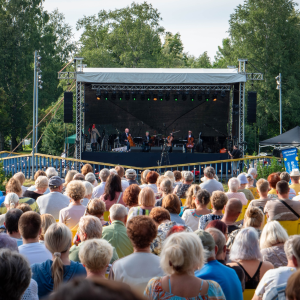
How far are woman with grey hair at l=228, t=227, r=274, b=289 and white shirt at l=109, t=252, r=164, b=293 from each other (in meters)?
0.51

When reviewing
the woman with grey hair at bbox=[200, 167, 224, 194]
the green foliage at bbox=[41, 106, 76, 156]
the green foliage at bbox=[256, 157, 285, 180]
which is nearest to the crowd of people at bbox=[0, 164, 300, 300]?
the woman with grey hair at bbox=[200, 167, 224, 194]

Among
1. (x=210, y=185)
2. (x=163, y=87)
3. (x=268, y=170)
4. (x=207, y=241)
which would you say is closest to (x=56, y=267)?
(x=207, y=241)

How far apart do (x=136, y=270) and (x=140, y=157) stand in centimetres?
1179

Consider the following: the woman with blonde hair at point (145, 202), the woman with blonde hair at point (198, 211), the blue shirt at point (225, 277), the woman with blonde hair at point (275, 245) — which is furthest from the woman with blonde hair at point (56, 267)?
the woman with blonde hair at point (198, 211)

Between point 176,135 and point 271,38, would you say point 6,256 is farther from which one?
point 271,38

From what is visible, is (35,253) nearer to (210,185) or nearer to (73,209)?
(73,209)

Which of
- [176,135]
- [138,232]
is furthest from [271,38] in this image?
[138,232]

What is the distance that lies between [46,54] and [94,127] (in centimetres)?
1984

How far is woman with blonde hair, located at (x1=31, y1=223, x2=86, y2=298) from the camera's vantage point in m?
2.52

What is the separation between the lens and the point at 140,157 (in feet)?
47.1

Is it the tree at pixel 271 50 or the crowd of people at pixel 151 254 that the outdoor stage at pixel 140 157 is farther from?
the tree at pixel 271 50

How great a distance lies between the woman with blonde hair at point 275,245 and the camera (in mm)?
2975

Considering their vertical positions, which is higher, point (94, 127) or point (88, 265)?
point (94, 127)

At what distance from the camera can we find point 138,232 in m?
2.71
